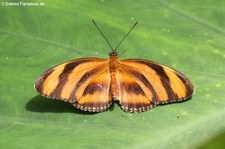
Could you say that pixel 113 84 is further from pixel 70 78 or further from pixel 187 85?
pixel 187 85

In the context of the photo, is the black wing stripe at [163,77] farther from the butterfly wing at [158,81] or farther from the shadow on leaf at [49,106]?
the shadow on leaf at [49,106]

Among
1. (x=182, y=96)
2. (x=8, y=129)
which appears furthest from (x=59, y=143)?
(x=182, y=96)

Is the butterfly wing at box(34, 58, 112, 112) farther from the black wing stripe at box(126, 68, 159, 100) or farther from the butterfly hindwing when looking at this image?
the black wing stripe at box(126, 68, 159, 100)

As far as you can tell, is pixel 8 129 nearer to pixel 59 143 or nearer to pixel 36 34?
pixel 59 143

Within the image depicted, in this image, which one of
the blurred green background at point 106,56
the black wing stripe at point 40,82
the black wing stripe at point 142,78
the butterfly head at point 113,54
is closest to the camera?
the blurred green background at point 106,56

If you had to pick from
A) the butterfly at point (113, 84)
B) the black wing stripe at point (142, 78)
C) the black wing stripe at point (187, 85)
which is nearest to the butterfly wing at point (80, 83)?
the butterfly at point (113, 84)

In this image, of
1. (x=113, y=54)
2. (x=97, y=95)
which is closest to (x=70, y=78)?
(x=97, y=95)

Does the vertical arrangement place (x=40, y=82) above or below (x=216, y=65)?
below
